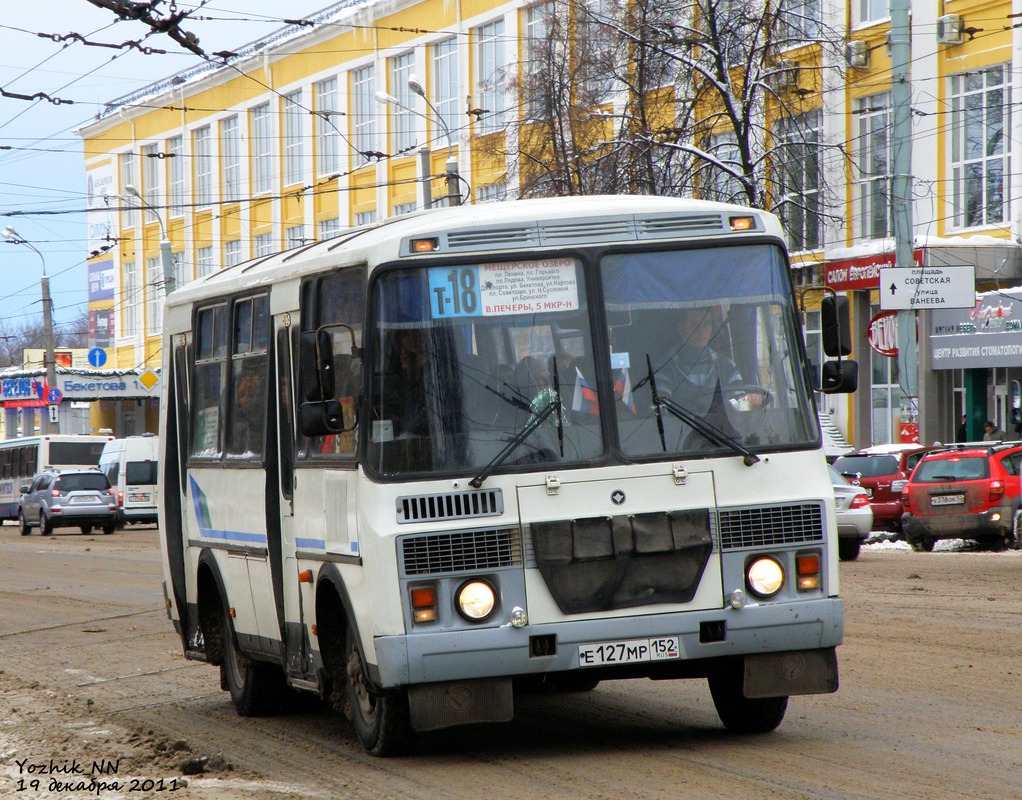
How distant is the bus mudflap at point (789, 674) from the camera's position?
318 inches

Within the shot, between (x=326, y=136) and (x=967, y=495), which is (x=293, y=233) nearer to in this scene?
(x=326, y=136)

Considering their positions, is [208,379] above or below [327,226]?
below

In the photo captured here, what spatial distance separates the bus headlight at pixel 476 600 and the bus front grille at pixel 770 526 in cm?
108

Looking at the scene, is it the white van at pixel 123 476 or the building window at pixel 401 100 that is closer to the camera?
the white van at pixel 123 476

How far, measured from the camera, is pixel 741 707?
866cm

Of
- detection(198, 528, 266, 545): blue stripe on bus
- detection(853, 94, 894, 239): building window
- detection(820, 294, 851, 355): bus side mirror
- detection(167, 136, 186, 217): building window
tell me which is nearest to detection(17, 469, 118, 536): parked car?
detection(853, 94, 894, 239): building window

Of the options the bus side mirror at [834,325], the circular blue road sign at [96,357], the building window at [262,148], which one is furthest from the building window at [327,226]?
the bus side mirror at [834,325]

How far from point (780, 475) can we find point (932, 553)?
17909 millimetres

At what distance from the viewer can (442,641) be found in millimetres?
7680

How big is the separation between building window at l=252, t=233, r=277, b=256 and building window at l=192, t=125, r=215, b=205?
3.78m

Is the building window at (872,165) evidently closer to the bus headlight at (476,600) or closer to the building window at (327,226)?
the building window at (327,226)

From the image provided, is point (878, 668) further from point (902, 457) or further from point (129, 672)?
point (902, 457)

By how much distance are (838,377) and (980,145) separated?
96.8ft

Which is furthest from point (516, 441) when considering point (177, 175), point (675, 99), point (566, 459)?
point (177, 175)
